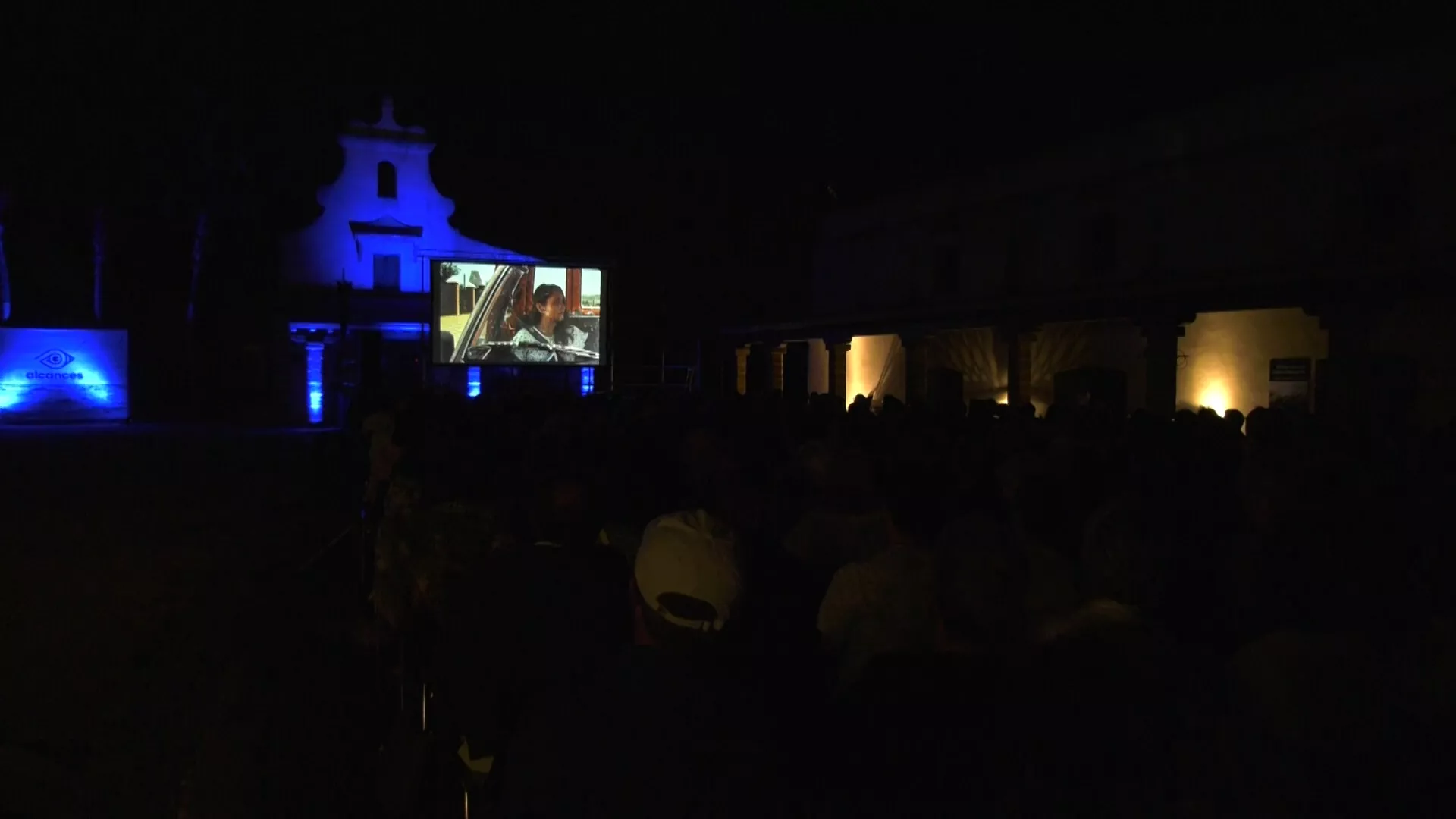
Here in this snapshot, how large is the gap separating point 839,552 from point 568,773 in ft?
6.92

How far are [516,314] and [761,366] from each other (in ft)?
29.0

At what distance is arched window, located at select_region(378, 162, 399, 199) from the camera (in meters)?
30.7

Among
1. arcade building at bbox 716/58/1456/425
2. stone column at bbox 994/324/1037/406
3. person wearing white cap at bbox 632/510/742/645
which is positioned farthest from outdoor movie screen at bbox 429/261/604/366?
person wearing white cap at bbox 632/510/742/645

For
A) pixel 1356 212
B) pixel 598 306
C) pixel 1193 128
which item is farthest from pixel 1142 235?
pixel 598 306

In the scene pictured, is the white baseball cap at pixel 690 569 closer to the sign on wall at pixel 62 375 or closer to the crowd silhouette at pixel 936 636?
the crowd silhouette at pixel 936 636

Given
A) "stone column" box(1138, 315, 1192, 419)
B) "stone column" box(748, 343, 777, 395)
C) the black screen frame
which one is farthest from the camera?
"stone column" box(748, 343, 777, 395)

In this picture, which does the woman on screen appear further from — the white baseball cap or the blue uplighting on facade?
the white baseball cap

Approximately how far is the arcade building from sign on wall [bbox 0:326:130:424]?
17.5 m

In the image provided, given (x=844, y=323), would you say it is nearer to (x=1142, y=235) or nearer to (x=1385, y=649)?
(x=1142, y=235)

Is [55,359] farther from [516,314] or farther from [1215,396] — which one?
[1215,396]

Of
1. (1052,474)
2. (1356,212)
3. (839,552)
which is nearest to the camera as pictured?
(1052,474)

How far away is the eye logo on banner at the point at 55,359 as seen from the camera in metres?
27.9

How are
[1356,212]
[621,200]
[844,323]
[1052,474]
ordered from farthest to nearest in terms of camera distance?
[621,200], [844,323], [1356,212], [1052,474]

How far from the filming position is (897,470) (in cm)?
347
